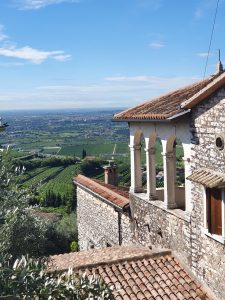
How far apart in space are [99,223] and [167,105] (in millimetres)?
5870

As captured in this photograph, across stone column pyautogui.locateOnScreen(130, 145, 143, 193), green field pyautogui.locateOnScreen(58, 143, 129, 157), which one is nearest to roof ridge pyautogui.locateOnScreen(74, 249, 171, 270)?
stone column pyautogui.locateOnScreen(130, 145, 143, 193)

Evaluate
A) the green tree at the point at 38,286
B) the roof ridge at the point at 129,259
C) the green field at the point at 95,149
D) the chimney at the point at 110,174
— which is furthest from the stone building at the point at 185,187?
the green field at the point at 95,149

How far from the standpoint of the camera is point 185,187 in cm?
889

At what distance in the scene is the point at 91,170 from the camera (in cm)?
A: 5159

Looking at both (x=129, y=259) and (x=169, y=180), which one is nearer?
(x=129, y=259)

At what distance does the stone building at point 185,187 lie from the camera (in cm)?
756

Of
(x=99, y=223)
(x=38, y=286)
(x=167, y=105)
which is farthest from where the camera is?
(x=99, y=223)

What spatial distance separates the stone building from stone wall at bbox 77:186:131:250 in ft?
0.18

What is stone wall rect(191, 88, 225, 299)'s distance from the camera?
7.47m

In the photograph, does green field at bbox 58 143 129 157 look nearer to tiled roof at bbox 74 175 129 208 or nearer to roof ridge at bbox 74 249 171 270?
tiled roof at bbox 74 175 129 208

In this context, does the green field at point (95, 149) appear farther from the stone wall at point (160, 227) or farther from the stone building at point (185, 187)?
the stone wall at point (160, 227)

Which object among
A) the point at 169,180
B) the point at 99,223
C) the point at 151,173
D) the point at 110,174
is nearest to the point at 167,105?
the point at 169,180

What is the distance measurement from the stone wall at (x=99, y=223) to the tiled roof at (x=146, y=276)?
252cm

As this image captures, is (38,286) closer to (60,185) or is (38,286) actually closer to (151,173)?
(151,173)
